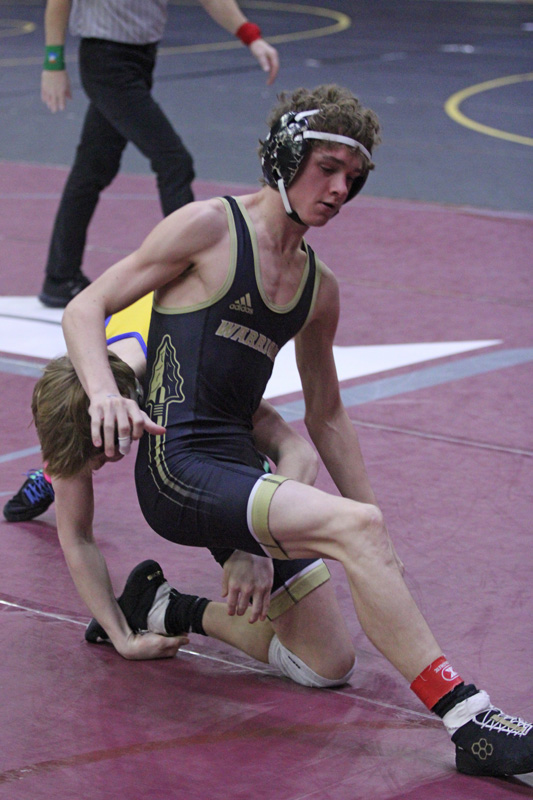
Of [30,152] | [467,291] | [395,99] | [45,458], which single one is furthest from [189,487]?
[395,99]

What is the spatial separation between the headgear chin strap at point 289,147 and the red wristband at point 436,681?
114 cm

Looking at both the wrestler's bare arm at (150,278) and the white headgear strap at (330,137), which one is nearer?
the wrestler's bare arm at (150,278)

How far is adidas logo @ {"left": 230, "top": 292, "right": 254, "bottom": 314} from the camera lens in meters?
3.01

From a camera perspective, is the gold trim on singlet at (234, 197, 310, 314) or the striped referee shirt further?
the striped referee shirt

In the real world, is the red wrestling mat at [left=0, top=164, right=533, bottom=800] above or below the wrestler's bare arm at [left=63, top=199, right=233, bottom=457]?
below

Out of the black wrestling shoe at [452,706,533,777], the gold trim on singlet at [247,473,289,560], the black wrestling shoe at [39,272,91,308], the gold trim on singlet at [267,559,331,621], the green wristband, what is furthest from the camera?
the black wrestling shoe at [39,272,91,308]

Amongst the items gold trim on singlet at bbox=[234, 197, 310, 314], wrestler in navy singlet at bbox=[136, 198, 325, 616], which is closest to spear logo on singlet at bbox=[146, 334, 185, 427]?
wrestler in navy singlet at bbox=[136, 198, 325, 616]

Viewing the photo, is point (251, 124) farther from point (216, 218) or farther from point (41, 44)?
point (216, 218)

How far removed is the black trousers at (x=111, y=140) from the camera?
Answer: 19.8 feet

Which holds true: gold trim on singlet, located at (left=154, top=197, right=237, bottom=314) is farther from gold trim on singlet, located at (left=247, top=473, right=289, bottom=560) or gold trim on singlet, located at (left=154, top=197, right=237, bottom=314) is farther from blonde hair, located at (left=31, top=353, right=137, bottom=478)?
gold trim on singlet, located at (left=247, top=473, right=289, bottom=560)

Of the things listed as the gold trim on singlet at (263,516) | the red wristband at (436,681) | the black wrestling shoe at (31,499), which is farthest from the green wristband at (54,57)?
the red wristband at (436,681)

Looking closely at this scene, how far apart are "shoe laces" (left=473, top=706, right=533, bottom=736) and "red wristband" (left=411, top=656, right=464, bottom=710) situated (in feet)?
A: 0.29

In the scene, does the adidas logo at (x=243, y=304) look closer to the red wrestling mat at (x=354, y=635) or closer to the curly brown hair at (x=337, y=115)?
the curly brown hair at (x=337, y=115)

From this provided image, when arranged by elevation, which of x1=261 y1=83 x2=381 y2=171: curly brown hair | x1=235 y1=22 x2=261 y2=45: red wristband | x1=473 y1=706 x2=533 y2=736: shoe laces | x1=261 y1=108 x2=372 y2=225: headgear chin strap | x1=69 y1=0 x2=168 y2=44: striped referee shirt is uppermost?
x1=261 y1=83 x2=381 y2=171: curly brown hair
